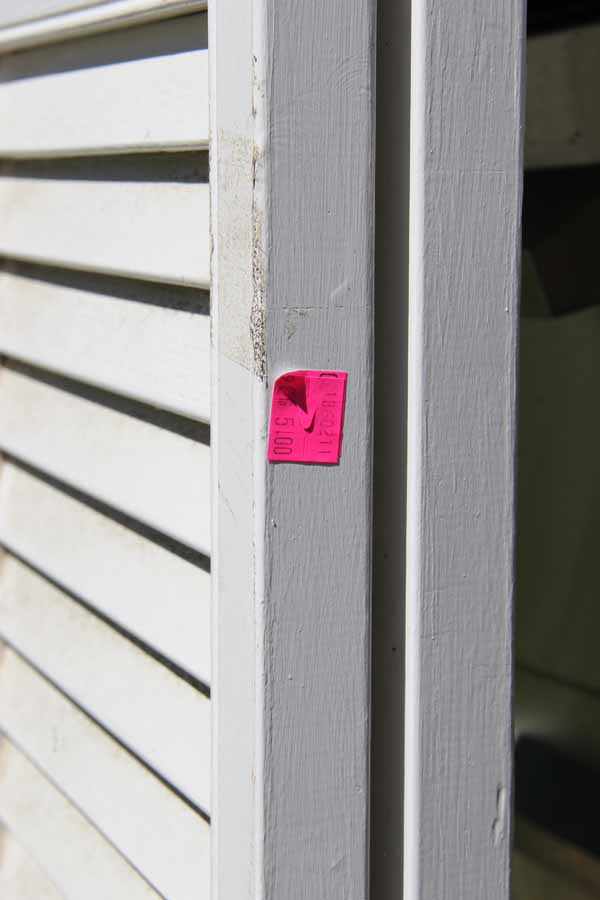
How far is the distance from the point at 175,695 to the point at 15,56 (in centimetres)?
104

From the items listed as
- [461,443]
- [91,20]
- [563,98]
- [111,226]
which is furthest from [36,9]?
[563,98]

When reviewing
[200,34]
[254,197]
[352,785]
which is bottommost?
[352,785]

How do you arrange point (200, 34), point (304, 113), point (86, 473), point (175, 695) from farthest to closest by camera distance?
point (86, 473) → point (175, 695) → point (200, 34) → point (304, 113)

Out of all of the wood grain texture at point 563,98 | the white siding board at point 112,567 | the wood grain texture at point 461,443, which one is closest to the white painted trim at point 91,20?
the wood grain texture at point 461,443

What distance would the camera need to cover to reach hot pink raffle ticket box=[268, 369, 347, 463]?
1.05 metres

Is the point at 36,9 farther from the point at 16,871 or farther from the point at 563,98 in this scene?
the point at 563,98

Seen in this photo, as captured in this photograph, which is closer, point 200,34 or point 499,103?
point 499,103

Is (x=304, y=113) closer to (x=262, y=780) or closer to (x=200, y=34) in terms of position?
(x=200, y=34)

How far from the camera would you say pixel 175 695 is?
4.51 feet

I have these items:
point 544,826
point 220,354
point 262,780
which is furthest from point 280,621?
point 544,826

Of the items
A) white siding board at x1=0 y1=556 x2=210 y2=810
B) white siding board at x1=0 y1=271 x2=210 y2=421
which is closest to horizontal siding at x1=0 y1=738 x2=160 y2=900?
white siding board at x1=0 y1=556 x2=210 y2=810

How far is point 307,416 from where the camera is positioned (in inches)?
41.4

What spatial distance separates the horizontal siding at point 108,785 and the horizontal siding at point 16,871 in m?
0.12

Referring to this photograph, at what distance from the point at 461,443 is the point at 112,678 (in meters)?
0.69
